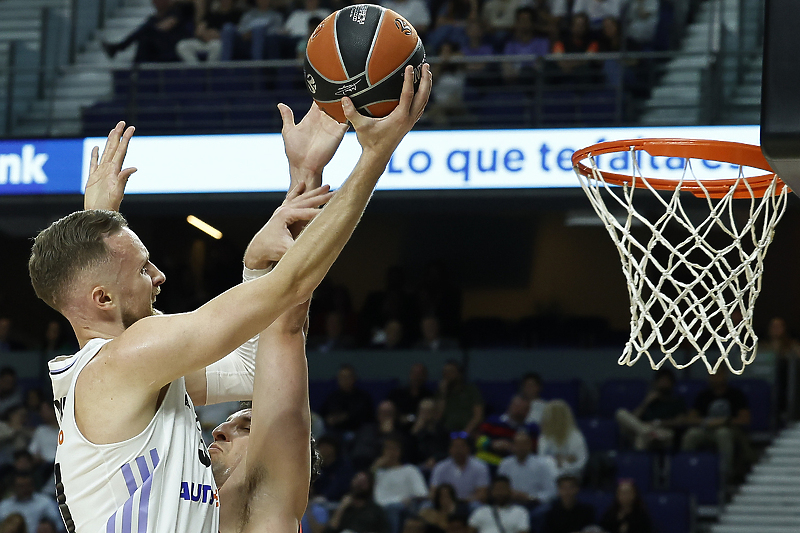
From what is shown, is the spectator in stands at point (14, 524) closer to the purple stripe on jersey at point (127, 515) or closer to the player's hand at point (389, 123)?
the purple stripe on jersey at point (127, 515)

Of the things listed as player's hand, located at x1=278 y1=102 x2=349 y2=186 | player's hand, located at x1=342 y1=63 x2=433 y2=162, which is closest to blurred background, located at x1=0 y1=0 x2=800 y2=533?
player's hand, located at x1=278 y1=102 x2=349 y2=186

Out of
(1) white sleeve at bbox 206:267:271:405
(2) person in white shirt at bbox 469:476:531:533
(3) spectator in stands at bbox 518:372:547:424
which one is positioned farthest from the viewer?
(3) spectator in stands at bbox 518:372:547:424

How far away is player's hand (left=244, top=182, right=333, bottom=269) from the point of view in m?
2.18

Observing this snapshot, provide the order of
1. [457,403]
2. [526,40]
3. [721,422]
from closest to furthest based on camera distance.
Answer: [721,422] → [457,403] → [526,40]

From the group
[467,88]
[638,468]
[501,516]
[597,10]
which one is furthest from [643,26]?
[501,516]

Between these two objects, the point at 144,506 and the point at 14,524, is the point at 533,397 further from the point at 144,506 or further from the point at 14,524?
the point at 144,506

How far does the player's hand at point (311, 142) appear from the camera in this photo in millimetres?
2287

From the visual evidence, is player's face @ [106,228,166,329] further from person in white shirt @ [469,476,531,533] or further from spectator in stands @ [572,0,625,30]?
spectator in stands @ [572,0,625,30]

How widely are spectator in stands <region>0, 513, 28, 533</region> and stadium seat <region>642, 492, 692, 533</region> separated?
4263 millimetres

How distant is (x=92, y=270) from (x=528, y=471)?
5.91m

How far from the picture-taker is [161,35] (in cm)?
998

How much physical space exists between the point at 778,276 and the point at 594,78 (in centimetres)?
379

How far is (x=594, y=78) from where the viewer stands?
884 cm

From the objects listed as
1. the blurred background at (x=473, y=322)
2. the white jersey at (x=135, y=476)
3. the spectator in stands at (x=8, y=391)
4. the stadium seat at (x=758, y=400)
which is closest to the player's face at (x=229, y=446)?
the white jersey at (x=135, y=476)
